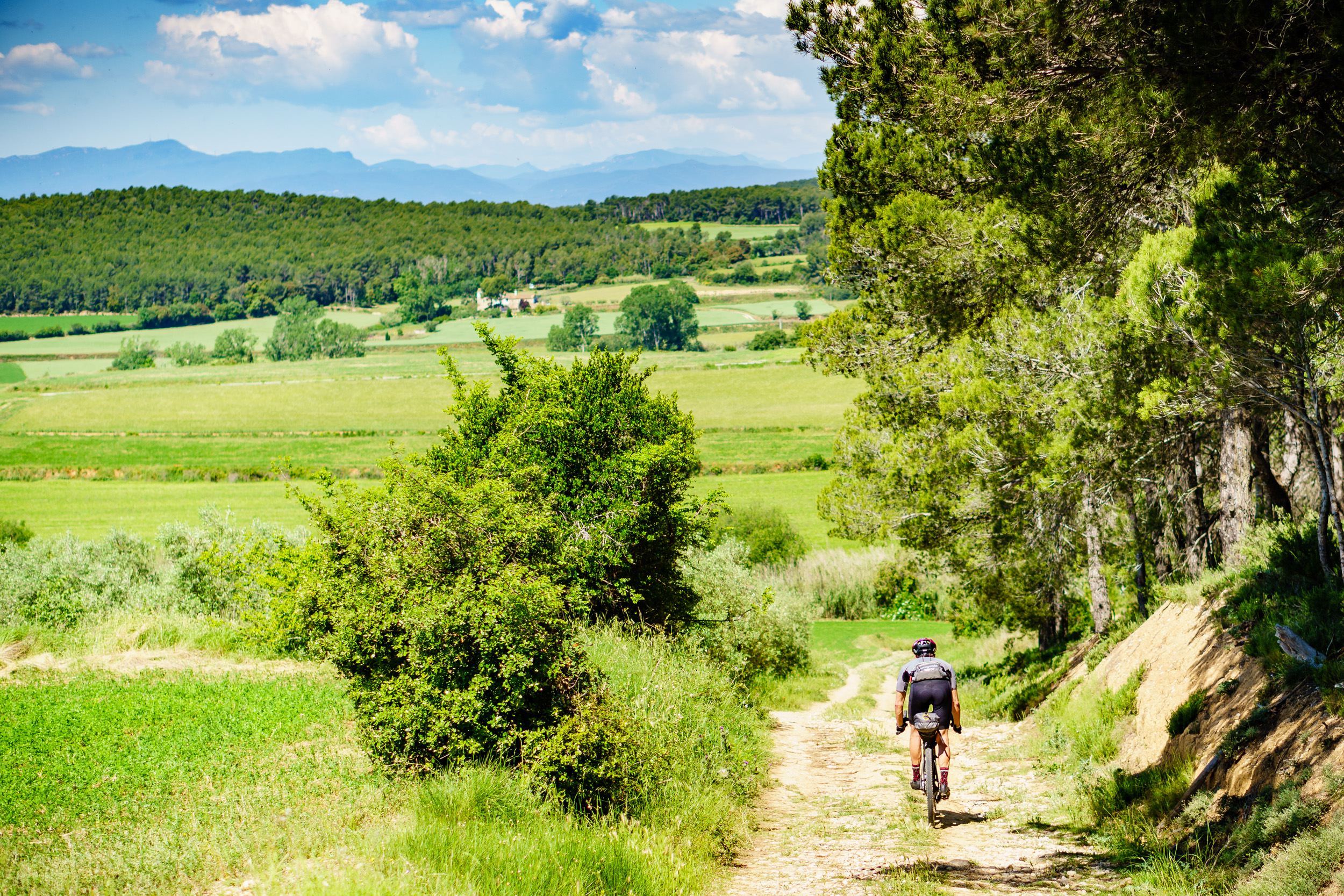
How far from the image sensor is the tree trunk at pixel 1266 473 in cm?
1164

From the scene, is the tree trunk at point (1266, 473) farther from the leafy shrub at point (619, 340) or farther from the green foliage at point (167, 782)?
the leafy shrub at point (619, 340)

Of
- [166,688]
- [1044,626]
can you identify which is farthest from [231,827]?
[1044,626]

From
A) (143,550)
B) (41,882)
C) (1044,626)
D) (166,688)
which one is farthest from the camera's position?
(143,550)

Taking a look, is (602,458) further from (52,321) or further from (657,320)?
(52,321)

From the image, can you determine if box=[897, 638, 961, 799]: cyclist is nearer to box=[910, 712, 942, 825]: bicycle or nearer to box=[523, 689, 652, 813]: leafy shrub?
box=[910, 712, 942, 825]: bicycle

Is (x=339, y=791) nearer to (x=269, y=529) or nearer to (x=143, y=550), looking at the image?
(x=269, y=529)

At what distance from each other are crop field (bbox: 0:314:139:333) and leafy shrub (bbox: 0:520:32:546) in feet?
349

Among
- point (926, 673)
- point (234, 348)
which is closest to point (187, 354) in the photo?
point (234, 348)

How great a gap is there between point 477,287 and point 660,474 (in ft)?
495

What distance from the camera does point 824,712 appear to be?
794 inches

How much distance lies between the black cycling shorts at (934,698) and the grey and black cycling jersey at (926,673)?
0.02 metres

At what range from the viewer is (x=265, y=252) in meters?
175

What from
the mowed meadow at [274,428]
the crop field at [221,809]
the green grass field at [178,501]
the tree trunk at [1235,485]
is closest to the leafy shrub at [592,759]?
the crop field at [221,809]

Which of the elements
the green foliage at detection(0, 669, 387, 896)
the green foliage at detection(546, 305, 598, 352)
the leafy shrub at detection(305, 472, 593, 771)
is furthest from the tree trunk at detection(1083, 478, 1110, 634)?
the green foliage at detection(546, 305, 598, 352)
